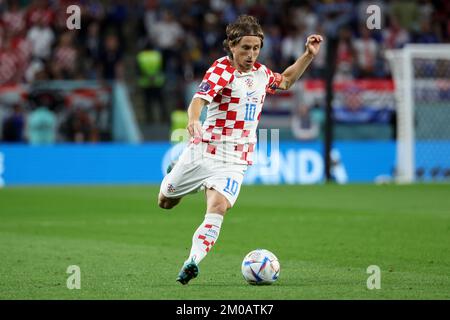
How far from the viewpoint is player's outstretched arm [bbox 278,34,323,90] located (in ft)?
29.8

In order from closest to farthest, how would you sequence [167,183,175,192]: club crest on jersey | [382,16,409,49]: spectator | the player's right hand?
the player's right hand, [167,183,175,192]: club crest on jersey, [382,16,409,49]: spectator

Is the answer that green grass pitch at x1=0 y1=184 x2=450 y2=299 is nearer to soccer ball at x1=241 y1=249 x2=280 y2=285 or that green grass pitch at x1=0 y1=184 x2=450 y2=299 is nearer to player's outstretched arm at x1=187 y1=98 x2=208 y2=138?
soccer ball at x1=241 y1=249 x2=280 y2=285

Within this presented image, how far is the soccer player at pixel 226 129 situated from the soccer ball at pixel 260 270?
37cm

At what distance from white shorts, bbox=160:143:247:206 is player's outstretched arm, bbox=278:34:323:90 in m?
1.02

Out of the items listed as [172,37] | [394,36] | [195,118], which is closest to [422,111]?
[394,36]

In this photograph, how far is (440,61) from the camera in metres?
24.4

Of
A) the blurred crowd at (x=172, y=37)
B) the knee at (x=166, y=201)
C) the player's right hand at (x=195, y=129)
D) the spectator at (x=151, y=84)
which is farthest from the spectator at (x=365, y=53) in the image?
the player's right hand at (x=195, y=129)

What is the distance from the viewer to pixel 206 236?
8.30 metres

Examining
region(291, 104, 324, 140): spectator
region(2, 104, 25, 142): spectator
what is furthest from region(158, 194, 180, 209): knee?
region(291, 104, 324, 140): spectator

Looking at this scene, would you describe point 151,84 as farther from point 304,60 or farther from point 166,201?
point 166,201

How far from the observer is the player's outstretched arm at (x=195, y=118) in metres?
7.87

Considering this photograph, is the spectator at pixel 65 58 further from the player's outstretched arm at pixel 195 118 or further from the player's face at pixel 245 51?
the player's outstretched arm at pixel 195 118

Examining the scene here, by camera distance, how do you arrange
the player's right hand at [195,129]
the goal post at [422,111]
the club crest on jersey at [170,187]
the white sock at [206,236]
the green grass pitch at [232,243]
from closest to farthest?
the player's right hand at [195,129] → the green grass pitch at [232,243] → the white sock at [206,236] → the club crest on jersey at [170,187] → the goal post at [422,111]

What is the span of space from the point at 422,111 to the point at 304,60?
15772mm
